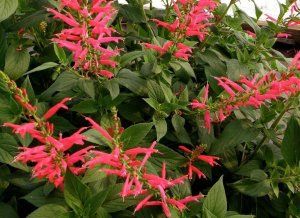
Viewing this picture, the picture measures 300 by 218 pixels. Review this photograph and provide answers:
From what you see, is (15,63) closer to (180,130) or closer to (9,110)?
(9,110)

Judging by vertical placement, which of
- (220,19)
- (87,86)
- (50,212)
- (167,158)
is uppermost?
(220,19)

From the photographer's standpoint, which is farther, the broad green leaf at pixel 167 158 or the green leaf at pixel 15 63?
the green leaf at pixel 15 63

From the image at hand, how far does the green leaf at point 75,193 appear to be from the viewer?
83 cm

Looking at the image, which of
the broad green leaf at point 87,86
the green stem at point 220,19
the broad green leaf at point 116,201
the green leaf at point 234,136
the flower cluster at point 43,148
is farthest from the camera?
the green stem at point 220,19

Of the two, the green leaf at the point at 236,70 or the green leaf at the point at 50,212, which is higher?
Answer: the green leaf at the point at 236,70

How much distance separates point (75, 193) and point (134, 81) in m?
0.36

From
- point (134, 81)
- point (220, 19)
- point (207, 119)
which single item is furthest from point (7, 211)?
point (220, 19)

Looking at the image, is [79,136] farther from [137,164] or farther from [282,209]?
[282,209]

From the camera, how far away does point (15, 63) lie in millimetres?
1130

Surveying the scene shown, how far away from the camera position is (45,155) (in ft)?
2.64

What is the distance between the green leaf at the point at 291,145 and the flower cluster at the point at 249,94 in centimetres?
9

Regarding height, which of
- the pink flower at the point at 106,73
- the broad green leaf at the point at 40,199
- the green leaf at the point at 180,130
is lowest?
the broad green leaf at the point at 40,199

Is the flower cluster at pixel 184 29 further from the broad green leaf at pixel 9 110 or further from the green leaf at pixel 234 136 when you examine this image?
the broad green leaf at pixel 9 110

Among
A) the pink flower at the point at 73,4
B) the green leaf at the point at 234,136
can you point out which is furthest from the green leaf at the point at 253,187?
the pink flower at the point at 73,4
